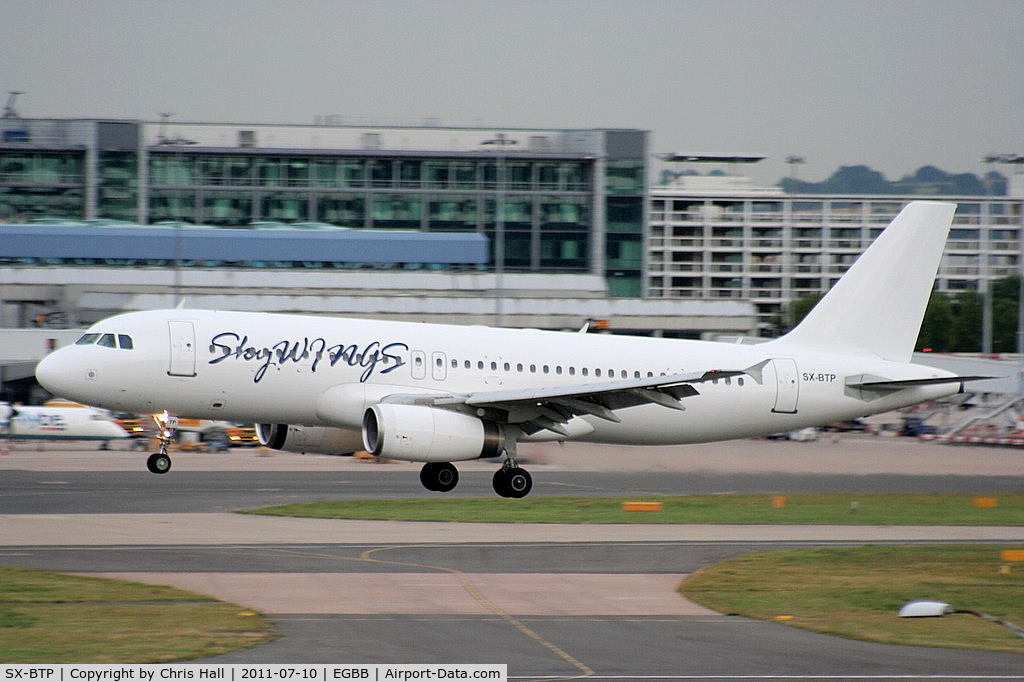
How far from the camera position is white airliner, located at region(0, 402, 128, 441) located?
204 ft

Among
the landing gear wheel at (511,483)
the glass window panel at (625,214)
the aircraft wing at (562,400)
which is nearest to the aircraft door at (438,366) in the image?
the aircraft wing at (562,400)

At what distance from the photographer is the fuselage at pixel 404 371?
3120cm

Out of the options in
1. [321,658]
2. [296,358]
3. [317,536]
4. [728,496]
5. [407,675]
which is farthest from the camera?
[728,496]

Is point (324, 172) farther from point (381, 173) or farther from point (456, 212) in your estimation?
point (456, 212)

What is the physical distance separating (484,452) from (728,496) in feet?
50.2

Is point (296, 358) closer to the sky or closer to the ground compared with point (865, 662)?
closer to the sky

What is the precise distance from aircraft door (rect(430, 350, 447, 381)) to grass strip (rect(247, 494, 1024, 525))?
20.8 ft

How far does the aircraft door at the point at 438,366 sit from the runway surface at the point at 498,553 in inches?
167

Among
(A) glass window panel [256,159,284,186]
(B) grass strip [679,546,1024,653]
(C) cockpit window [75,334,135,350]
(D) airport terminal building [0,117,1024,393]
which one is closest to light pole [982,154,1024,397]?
(D) airport terminal building [0,117,1024,393]

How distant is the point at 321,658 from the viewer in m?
18.7

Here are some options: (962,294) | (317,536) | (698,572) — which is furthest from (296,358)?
(962,294)

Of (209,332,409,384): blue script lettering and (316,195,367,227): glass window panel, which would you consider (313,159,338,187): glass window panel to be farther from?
(209,332,409,384): blue script lettering

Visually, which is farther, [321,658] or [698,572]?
[698,572]

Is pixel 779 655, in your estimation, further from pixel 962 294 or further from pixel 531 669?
pixel 962 294
